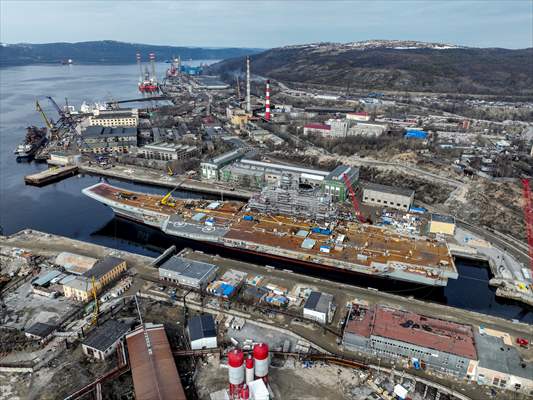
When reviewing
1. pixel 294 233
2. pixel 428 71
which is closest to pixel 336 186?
pixel 294 233

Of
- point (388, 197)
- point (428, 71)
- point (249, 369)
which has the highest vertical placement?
point (428, 71)

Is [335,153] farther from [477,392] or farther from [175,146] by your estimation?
[477,392]

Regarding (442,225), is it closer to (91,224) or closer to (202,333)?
(202,333)

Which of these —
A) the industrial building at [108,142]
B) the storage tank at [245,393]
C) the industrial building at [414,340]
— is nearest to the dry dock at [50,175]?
the industrial building at [108,142]

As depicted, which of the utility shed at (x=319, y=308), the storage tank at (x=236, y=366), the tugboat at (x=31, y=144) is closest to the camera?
the storage tank at (x=236, y=366)

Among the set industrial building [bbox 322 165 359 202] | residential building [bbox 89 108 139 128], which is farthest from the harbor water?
residential building [bbox 89 108 139 128]

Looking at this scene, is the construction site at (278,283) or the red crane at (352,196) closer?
the construction site at (278,283)

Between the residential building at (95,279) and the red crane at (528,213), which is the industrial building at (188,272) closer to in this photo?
the residential building at (95,279)
